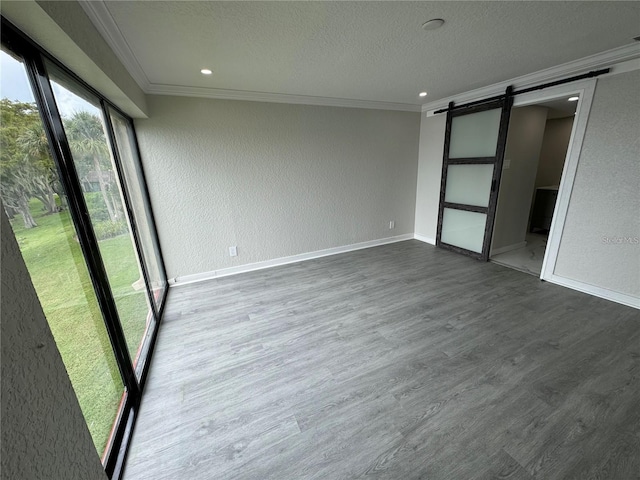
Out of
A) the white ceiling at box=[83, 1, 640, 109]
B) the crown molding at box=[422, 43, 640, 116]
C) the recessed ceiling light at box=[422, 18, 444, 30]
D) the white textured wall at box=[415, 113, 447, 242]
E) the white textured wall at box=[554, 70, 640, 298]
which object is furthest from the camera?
the white textured wall at box=[415, 113, 447, 242]

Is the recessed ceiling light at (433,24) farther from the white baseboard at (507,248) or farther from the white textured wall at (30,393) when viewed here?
the white baseboard at (507,248)

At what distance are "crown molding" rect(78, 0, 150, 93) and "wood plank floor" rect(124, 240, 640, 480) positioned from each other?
92.2 inches

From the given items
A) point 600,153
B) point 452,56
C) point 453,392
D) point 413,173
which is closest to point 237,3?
point 452,56

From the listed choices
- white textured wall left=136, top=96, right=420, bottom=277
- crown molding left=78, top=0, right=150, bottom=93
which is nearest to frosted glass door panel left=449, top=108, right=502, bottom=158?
white textured wall left=136, top=96, right=420, bottom=277

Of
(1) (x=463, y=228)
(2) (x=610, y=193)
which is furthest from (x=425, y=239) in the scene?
(2) (x=610, y=193)

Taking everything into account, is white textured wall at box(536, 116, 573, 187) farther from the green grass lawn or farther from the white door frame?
the green grass lawn

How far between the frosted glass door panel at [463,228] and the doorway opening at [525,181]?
0.22m

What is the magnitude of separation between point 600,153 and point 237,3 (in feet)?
11.6

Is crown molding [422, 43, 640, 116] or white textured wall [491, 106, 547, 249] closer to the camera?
crown molding [422, 43, 640, 116]

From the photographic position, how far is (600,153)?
8.21 feet

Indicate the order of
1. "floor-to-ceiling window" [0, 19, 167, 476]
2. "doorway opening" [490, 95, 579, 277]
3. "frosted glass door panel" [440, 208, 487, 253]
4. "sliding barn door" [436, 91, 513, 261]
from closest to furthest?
1. "floor-to-ceiling window" [0, 19, 167, 476]
2. "sliding barn door" [436, 91, 513, 261]
3. "doorway opening" [490, 95, 579, 277]
4. "frosted glass door panel" [440, 208, 487, 253]

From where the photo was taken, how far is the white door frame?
254cm

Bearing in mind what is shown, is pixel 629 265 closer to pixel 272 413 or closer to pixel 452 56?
pixel 452 56

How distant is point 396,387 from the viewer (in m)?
1.70
